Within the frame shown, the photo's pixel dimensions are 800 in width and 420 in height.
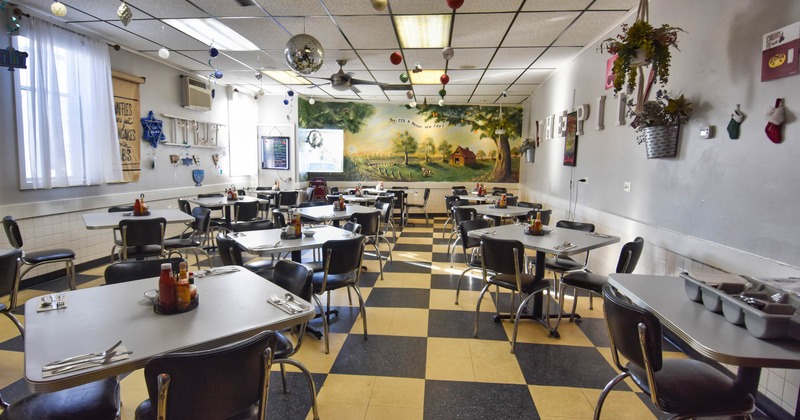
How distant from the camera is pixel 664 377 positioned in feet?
5.60

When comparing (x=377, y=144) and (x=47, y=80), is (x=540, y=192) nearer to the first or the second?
(x=377, y=144)

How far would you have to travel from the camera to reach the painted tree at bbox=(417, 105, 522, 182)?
33.6 feet

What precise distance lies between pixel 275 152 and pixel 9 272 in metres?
7.19

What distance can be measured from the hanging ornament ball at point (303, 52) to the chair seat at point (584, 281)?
3.06m

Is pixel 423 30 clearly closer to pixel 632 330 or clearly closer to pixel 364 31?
pixel 364 31

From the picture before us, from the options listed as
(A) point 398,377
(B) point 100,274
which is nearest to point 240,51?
(B) point 100,274

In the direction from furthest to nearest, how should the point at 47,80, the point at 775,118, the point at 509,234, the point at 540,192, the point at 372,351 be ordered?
the point at 540,192 < the point at 47,80 < the point at 509,234 < the point at 372,351 < the point at 775,118

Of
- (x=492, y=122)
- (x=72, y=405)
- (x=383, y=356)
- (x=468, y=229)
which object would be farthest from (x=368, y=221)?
(x=492, y=122)

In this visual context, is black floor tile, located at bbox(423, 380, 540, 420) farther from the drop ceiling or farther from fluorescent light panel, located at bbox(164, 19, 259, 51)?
fluorescent light panel, located at bbox(164, 19, 259, 51)

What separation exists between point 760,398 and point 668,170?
176 cm

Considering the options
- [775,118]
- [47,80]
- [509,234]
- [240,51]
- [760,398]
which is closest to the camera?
[775,118]

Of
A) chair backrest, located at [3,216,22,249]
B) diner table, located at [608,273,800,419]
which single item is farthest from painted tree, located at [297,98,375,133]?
diner table, located at [608,273,800,419]

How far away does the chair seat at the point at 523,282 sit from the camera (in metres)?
3.05

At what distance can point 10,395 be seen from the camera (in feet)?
7.70
